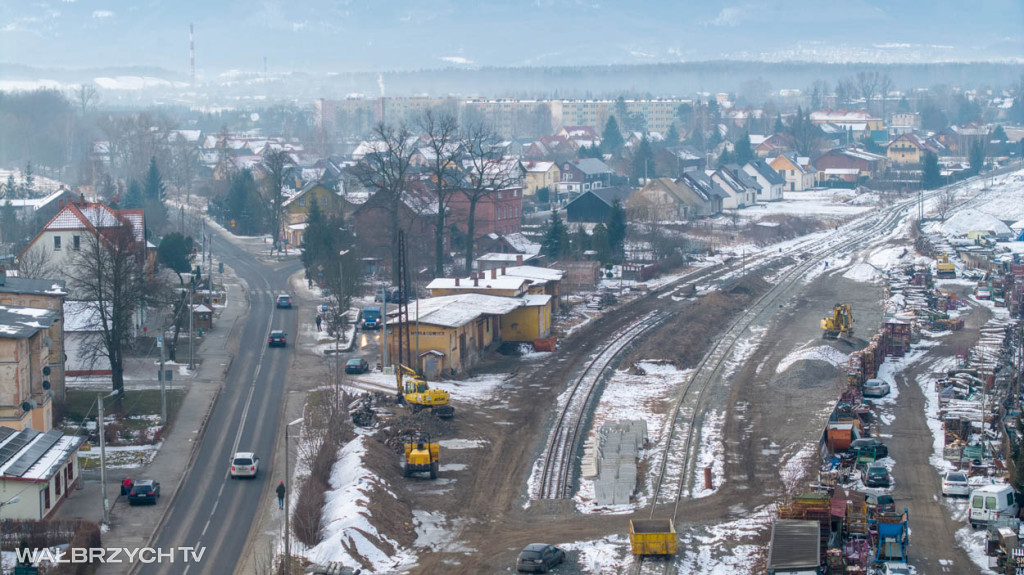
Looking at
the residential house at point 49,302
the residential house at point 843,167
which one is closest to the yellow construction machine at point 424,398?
the residential house at point 49,302

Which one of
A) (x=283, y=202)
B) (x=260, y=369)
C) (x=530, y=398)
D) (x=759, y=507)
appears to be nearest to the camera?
(x=759, y=507)

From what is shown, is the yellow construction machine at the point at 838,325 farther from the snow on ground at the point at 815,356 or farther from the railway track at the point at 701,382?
the railway track at the point at 701,382

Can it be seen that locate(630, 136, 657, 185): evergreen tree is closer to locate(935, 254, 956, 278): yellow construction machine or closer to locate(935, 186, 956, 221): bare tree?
locate(935, 186, 956, 221): bare tree

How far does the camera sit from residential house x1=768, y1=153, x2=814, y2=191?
101m

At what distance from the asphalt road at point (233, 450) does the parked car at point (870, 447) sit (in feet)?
44.9

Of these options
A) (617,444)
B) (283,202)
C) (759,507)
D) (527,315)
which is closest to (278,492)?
Result: (617,444)

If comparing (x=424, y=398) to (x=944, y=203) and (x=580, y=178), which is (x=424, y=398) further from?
(x=580, y=178)

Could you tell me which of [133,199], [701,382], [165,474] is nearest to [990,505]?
[701,382]

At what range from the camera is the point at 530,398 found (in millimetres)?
35312

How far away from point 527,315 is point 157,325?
12829 millimetres

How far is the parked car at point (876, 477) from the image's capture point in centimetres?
2712

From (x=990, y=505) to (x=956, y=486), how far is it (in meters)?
1.66

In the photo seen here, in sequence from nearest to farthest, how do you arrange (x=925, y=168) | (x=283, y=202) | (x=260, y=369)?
1. (x=260, y=369)
2. (x=283, y=202)
3. (x=925, y=168)

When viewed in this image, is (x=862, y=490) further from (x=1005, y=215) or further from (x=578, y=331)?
(x=1005, y=215)
